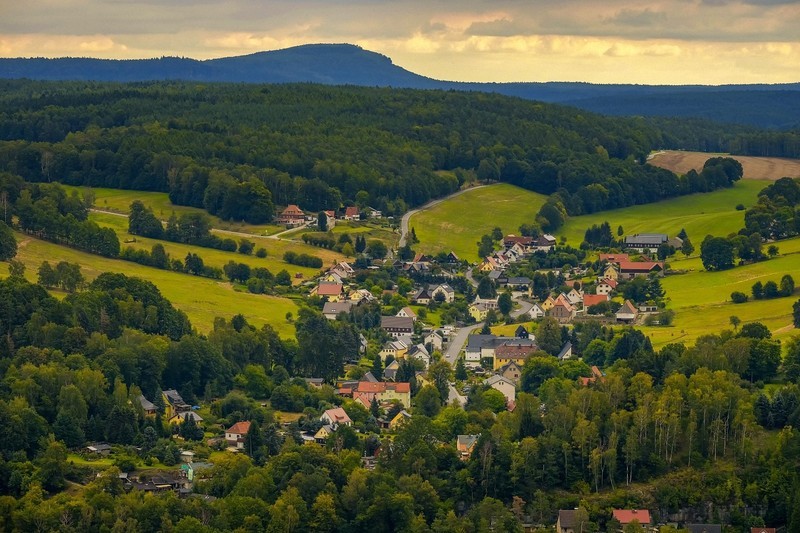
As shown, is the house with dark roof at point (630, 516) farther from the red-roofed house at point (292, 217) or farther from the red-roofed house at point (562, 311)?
the red-roofed house at point (292, 217)

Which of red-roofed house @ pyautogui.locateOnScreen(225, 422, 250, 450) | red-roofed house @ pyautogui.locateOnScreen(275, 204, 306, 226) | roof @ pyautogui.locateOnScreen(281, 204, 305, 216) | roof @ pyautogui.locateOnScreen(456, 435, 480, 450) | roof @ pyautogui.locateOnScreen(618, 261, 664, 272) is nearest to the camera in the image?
roof @ pyautogui.locateOnScreen(456, 435, 480, 450)

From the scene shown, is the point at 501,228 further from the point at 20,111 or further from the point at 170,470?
the point at 170,470

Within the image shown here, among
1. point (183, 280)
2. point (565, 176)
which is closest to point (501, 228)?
point (565, 176)

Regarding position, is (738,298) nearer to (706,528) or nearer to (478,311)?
(478,311)

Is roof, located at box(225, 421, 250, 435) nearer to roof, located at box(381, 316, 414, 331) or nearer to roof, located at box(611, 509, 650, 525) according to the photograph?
roof, located at box(611, 509, 650, 525)

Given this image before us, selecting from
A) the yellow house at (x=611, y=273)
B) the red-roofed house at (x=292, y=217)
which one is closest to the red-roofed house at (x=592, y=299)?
the yellow house at (x=611, y=273)

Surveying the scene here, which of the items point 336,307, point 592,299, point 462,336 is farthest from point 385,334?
point 592,299

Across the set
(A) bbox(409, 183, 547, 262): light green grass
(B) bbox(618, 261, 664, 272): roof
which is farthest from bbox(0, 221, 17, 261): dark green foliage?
(B) bbox(618, 261, 664, 272): roof
